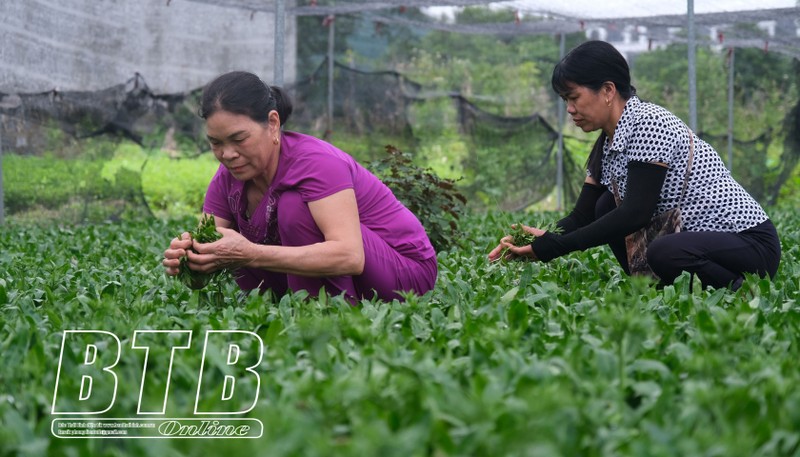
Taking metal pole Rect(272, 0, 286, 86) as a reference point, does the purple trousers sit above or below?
below

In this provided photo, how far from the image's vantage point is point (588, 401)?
2066mm

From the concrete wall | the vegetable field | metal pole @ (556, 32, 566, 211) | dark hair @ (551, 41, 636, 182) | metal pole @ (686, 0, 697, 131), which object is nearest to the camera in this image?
the vegetable field

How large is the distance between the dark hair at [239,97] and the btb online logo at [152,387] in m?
0.99

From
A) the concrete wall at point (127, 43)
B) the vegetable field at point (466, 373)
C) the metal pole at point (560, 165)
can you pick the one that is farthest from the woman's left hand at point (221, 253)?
the metal pole at point (560, 165)

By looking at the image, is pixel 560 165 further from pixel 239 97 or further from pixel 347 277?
pixel 239 97

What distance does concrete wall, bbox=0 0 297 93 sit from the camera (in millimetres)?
9016

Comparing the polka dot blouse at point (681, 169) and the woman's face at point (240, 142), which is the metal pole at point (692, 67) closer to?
the polka dot blouse at point (681, 169)

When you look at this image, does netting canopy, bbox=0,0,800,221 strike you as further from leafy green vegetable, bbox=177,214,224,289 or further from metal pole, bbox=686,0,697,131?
leafy green vegetable, bbox=177,214,224,289

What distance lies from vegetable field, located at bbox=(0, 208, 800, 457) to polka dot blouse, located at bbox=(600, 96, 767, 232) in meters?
0.42

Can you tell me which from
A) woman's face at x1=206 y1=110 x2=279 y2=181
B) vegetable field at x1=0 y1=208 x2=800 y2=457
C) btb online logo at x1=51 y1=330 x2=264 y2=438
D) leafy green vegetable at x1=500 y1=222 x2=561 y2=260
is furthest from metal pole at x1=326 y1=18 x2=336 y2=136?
btb online logo at x1=51 y1=330 x2=264 y2=438

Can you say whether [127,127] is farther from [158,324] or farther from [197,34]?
[158,324]

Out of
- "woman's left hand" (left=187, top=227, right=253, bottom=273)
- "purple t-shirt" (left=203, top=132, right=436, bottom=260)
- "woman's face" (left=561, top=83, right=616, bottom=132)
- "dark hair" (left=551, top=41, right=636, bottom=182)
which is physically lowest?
"woman's left hand" (left=187, top=227, right=253, bottom=273)

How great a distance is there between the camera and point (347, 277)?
3896 mm

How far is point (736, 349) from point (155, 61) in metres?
10.0
